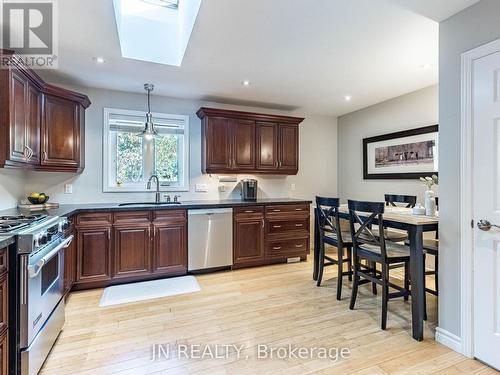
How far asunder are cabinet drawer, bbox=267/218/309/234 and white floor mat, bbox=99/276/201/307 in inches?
50.1

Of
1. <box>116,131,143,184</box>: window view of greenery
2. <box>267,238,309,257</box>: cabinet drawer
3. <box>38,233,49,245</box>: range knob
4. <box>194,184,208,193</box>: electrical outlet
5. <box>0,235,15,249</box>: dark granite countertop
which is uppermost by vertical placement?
<box>116,131,143,184</box>: window view of greenery

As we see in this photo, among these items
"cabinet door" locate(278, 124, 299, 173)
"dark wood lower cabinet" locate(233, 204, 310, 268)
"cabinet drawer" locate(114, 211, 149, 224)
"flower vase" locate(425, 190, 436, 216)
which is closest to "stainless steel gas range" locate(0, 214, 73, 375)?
"cabinet drawer" locate(114, 211, 149, 224)

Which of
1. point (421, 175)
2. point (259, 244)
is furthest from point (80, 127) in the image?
point (421, 175)

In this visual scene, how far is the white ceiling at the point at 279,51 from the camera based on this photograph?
2016 millimetres

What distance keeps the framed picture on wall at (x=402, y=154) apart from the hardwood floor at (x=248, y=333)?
6.04 feet

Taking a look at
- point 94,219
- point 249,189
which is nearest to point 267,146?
point 249,189

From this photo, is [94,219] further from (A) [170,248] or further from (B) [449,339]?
(B) [449,339]

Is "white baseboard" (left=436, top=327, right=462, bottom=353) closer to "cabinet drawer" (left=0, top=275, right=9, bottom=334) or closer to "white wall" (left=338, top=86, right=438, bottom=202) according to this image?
"white wall" (left=338, top=86, right=438, bottom=202)

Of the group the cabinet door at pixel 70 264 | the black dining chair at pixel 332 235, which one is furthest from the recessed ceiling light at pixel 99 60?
the black dining chair at pixel 332 235

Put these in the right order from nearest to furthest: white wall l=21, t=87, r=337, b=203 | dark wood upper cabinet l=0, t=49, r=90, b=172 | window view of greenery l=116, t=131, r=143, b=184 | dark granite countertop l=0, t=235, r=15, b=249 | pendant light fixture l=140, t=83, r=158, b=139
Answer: dark granite countertop l=0, t=235, r=15, b=249, dark wood upper cabinet l=0, t=49, r=90, b=172, pendant light fixture l=140, t=83, r=158, b=139, white wall l=21, t=87, r=337, b=203, window view of greenery l=116, t=131, r=143, b=184

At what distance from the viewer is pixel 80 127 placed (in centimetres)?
335

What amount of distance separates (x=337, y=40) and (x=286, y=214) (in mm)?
2369

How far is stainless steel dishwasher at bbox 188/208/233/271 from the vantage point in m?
3.54

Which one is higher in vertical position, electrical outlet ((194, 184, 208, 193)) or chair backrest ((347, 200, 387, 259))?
electrical outlet ((194, 184, 208, 193))
